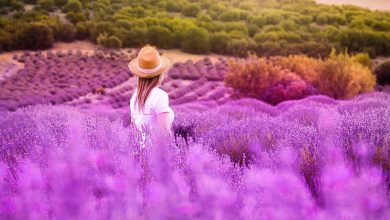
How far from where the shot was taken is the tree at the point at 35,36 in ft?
30.4

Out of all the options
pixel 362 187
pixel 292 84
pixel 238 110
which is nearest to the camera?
pixel 362 187

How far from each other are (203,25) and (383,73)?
457cm

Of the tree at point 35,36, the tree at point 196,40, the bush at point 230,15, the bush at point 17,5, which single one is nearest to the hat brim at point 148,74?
the bush at point 17,5

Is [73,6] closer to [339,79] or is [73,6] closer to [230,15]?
[230,15]

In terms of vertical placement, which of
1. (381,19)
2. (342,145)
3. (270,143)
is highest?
(342,145)

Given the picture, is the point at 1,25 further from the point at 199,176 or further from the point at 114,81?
the point at 199,176

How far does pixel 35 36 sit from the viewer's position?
988cm

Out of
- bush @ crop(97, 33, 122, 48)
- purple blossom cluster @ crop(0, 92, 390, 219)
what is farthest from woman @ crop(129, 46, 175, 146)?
bush @ crop(97, 33, 122, 48)

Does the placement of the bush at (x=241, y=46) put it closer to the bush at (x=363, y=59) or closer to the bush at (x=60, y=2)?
the bush at (x=363, y=59)

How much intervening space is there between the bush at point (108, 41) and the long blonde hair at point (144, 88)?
827 cm

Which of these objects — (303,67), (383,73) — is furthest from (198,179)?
(383,73)

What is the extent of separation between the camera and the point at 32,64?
9.89m

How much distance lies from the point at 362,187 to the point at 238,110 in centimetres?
385

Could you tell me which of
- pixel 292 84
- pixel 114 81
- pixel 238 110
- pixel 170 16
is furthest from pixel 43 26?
pixel 238 110
